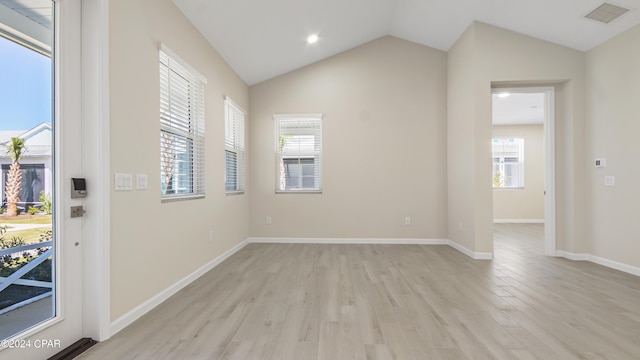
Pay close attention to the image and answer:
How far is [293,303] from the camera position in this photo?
2508 mm

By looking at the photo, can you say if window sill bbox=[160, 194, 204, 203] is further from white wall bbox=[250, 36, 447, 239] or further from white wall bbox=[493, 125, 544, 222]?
white wall bbox=[493, 125, 544, 222]

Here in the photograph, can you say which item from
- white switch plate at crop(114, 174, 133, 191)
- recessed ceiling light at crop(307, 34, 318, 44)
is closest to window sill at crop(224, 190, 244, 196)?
white switch plate at crop(114, 174, 133, 191)

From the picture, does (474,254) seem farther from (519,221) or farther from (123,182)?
(519,221)

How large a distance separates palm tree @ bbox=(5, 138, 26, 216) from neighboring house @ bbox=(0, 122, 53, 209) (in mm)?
16

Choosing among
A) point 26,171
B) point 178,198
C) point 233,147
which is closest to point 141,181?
point 178,198

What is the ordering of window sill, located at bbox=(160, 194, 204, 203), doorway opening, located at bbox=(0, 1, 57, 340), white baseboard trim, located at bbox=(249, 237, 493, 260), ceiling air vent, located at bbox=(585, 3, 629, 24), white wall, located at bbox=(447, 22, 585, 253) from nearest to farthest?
doorway opening, located at bbox=(0, 1, 57, 340) < window sill, located at bbox=(160, 194, 204, 203) < ceiling air vent, located at bbox=(585, 3, 629, 24) < white wall, located at bbox=(447, 22, 585, 253) < white baseboard trim, located at bbox=(249, 237, 493, 260)

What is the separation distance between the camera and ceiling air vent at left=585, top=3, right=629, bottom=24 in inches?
122

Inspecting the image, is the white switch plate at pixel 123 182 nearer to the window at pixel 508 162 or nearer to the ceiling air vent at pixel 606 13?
the ceiling air vent at pixel 606 13

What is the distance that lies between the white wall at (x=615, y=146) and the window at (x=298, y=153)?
3839 mm

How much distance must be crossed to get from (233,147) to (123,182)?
2.48 metres

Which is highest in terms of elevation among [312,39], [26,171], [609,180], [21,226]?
[312,39]

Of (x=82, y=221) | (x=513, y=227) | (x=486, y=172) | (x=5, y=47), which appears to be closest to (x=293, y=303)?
(x=82, y=221)

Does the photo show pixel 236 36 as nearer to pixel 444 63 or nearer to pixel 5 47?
pixel 5 47

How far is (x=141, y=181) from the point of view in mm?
2299
